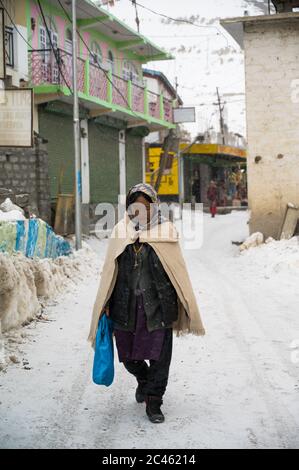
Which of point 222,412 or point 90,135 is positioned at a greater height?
point 90,135

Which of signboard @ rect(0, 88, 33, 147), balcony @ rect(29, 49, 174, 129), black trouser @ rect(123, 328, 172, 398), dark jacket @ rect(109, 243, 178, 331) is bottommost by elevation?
black trouser @ rect(123, 328, 172, 398)

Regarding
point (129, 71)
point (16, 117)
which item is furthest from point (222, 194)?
point (16, 117)

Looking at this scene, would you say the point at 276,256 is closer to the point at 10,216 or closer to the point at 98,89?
the point at 10,216

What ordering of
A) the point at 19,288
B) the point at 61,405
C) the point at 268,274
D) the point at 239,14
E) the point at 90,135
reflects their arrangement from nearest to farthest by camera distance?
the point at 61,405 < the point at 19,288 < the point at 268,274 < the point at 239,14 < the point at 90,135

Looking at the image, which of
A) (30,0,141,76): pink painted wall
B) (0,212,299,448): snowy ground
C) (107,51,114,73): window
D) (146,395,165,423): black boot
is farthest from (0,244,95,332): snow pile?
(107,51,114,73): window

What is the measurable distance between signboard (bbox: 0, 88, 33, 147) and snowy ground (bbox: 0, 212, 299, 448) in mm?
3537

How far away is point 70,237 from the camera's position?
1702 centimetres

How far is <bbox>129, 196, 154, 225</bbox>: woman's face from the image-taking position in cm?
432

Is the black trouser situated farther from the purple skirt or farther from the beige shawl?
the beige shawl

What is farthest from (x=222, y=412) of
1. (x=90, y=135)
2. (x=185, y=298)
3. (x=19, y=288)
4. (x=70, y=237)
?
(x=90, y=135)

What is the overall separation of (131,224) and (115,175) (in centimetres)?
2070

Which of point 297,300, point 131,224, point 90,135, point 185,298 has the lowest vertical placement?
point 297,300
